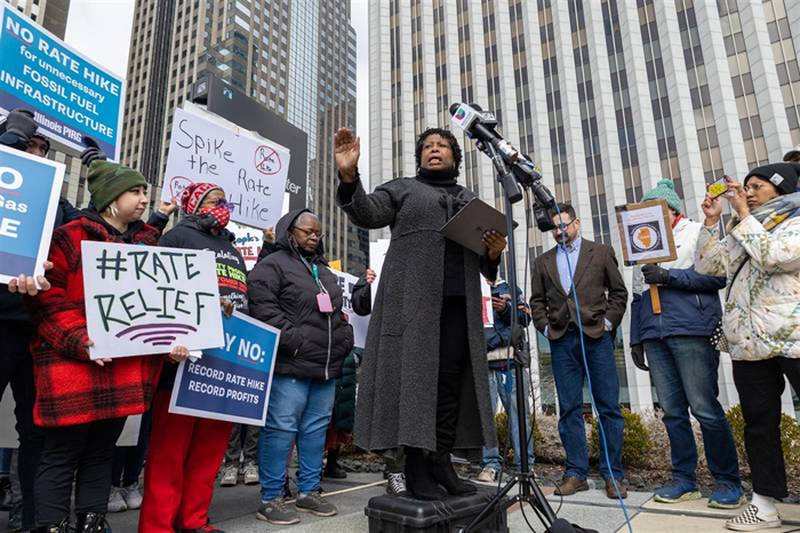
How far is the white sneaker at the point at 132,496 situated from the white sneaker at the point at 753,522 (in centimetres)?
345

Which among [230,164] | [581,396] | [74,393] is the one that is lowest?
[581,396]

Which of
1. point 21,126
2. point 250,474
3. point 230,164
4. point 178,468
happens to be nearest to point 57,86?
point 21,126

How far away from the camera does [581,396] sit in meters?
3.82

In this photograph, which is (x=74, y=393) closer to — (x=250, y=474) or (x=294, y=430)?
(x=294, y=430)

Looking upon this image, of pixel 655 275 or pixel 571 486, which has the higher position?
pixel 655 275

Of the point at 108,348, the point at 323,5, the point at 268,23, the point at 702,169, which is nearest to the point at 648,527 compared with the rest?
the point at 108,348

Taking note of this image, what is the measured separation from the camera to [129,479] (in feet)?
11.3

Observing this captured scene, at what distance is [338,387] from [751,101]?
37.2m

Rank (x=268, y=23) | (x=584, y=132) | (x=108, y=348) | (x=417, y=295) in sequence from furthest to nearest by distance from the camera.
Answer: (x=268, y=23) < (x=584, y=132) < (x=417, y=295) < (x=108, y=348)

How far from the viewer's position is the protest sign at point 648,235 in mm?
3537

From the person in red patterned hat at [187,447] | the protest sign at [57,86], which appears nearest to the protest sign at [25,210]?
the person in red patterned hat at [187,447]

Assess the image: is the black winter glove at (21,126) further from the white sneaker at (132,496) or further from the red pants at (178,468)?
the white sneaker at (132,496)

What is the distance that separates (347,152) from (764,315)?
2340 mm

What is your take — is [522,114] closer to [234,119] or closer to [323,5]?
[234,119]
